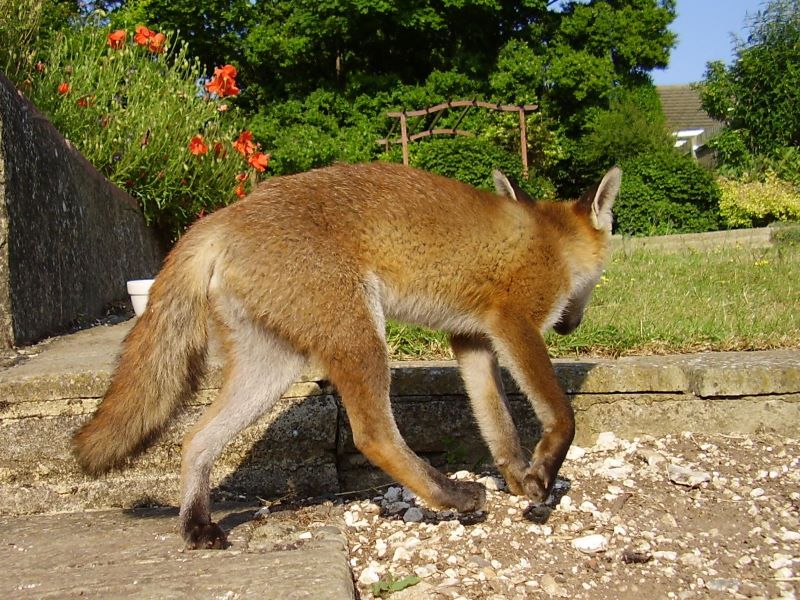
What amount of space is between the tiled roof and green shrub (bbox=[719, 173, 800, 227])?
23.5 meters

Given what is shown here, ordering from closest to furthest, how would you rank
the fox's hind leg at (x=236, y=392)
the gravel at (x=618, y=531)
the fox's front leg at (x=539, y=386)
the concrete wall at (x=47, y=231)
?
the gravel at (x=618, y=531), the fox's hind leg at (x=236, y=392), the fox's front leg at (x=539, y=386), the concrete wall at (x=47, y=231)

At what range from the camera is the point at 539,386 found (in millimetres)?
3465

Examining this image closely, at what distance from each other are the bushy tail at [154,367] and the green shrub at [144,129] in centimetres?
480

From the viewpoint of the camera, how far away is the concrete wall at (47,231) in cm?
427

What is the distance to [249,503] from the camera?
12.7 feet

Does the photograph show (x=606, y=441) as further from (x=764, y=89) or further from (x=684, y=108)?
(x=684, y=108)

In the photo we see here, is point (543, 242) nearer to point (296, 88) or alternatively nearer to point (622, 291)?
point (622, 291)

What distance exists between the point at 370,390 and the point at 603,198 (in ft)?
5.94

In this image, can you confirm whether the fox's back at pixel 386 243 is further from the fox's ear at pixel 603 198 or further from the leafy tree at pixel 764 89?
the leafy tree at pixel 764 89

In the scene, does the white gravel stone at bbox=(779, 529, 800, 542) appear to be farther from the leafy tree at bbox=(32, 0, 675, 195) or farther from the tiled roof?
the tiled roof

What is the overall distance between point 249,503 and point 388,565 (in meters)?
1.01

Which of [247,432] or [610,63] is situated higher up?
[610,63]

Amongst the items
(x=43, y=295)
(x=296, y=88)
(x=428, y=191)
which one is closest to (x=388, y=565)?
(x=428, y=191)

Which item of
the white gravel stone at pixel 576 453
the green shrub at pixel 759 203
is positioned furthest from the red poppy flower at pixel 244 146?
the green shrub at pixel 759 203
